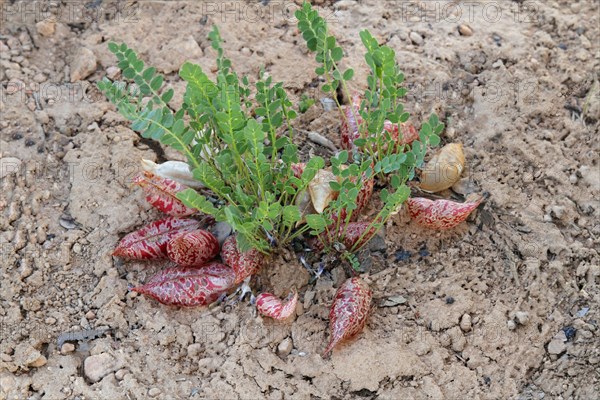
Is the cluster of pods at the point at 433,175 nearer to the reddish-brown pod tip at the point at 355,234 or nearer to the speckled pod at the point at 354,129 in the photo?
the speckled pod at the point at 354,129

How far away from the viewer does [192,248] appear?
2650 mm

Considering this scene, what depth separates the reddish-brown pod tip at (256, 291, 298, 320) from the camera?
8.38 ft

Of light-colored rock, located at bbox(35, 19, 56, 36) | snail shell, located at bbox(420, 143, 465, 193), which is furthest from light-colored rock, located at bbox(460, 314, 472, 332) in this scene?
light-colored rock, located at bbox(35, 19, 56, 36)

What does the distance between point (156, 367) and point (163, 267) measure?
42 cm

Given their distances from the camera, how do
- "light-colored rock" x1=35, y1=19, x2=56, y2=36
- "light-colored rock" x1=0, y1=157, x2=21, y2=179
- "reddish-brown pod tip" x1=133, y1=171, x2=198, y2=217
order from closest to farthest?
"reddish-brown pod tip" x1=133, y1=171, x2=198, y2=217, "light-colored rock" x1=0, y1=157, x2=21, y2=179, "light-colored rock" x1=35, y1=19, x2=56, y2=36

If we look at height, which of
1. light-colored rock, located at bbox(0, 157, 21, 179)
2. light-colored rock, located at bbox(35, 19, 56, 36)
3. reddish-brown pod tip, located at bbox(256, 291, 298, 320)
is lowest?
reddish-brown pod tip, located at bbox(256, 291, 298, 320)

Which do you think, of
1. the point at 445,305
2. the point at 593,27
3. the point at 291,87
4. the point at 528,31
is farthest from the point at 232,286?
the point at 593,27

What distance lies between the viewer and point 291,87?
3240 mm

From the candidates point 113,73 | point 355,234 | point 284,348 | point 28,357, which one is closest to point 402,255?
point 355,234

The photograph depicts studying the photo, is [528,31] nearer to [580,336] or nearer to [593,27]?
[593,27]

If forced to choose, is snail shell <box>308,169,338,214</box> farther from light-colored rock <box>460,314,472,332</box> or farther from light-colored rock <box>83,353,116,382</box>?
light-colored rock <box>83,353,116,382</box>

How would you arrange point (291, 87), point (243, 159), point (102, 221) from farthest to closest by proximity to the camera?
point (291, 87), point (102, 221), point (243, 159)

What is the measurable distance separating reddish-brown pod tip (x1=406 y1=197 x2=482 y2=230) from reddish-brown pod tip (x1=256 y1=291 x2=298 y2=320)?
1.86 ft

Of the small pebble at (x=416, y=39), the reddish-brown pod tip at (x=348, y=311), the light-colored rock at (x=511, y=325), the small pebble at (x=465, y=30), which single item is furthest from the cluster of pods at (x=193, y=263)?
the small pebble at (x=465, y=30)
